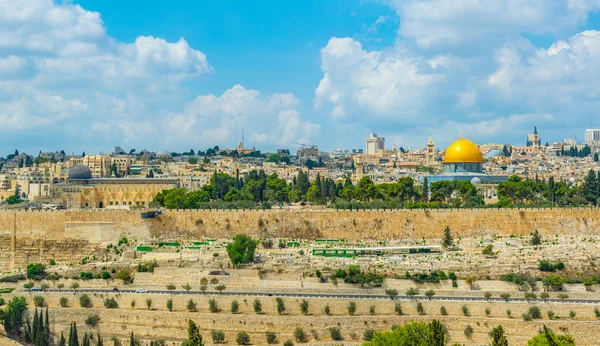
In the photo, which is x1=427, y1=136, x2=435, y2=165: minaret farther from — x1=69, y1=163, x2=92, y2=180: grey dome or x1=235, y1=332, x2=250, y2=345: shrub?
x1=235, y1=332, x2=250, y2=345: shrub

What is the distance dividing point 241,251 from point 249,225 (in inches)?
321

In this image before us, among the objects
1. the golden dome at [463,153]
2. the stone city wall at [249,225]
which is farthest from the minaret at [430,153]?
the stone city wall at [249,225]

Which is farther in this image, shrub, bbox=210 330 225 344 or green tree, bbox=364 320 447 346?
shrub, bbox=210 330 225 344

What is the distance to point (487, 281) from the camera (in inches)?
1455

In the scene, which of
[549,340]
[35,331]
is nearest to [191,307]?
[35,331]

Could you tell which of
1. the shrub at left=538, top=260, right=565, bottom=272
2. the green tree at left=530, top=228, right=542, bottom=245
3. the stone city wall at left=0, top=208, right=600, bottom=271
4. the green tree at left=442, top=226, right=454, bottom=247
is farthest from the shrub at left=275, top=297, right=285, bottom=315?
the green tree at left=530, top=228, right=542, bottom=245

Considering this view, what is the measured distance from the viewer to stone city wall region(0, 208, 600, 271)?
47.5 meters

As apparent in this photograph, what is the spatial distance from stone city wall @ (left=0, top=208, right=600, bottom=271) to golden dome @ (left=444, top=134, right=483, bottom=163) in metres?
22.3

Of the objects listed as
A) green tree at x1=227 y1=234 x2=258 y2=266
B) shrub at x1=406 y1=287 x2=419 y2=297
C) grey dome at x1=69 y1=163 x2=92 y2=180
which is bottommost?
shrub at x1=406 y1=287 x2=419 y2=297

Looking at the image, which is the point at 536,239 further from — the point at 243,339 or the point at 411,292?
the point at 243,339

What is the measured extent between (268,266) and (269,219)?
362 inches

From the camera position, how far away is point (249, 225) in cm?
4862

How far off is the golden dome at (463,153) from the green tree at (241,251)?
3268 centimetres

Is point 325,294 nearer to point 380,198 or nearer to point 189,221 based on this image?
point 189,221
